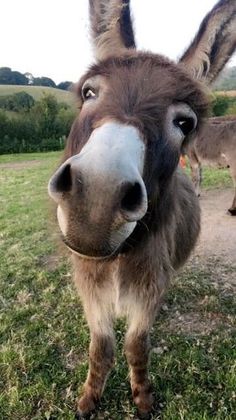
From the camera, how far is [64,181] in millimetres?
1507

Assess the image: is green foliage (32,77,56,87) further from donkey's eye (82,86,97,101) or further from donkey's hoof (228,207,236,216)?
donkey's eye (82,86,97,101)

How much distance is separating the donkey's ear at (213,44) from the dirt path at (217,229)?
3055 millimetres

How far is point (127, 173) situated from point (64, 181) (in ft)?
0.81

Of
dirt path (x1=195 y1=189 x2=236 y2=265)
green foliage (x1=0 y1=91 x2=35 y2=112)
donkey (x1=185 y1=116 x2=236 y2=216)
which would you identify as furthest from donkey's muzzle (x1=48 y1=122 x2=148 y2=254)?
green foliage (x1=0 y1=91 x2=35 y2=112)

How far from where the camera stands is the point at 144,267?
97.6 inches

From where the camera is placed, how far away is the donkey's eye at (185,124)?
201cm

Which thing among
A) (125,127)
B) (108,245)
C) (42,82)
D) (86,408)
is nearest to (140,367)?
(86,408)

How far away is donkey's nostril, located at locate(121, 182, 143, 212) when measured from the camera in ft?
4.79

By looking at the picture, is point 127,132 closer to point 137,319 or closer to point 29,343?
point 137,319

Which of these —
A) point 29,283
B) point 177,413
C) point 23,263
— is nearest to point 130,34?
point 177,413

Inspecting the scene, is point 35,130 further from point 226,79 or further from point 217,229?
point 226,79

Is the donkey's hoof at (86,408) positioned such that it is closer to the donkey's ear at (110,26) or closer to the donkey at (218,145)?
the donkey's ear at (110,26)

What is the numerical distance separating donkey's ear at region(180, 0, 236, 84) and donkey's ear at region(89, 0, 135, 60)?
0.39 meters

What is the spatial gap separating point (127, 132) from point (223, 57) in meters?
1.16
